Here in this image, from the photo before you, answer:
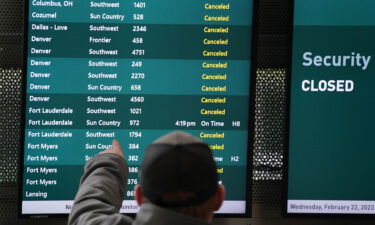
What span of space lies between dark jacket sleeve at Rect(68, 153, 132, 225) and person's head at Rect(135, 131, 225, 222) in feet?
0.95

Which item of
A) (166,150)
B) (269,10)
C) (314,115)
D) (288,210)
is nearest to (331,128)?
(314,115)

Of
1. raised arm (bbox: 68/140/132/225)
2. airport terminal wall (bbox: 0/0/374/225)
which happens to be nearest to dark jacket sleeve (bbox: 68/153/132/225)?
raised arm (bbox: 68/140/132/225)

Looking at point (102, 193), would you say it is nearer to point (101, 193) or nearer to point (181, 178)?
point (101, 193)

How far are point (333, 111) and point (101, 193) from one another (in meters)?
1.15

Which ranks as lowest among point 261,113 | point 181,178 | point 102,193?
point 102,193

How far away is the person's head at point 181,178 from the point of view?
64.4 inches

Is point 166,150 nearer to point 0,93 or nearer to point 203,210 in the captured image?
point 203,210

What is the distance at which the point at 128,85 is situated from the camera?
2732 millimetres

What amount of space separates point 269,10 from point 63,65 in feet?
2.95

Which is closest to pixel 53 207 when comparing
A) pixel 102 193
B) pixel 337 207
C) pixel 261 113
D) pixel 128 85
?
pixel 128 85

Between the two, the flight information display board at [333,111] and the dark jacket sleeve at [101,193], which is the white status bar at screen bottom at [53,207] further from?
the flight information display board at [333,111]

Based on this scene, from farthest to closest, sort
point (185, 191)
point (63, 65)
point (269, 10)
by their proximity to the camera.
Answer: point (269, 10)
point (63, 65)
point (185, 191)

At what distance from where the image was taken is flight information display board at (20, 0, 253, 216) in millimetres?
2699

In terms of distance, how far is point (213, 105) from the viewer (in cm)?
276
